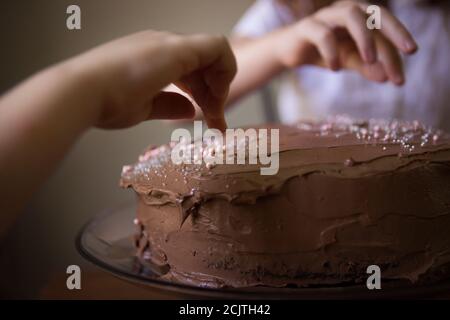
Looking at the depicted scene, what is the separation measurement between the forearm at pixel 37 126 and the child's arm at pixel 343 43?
52cm

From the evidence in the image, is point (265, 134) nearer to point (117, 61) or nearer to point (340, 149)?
point (340, 149)

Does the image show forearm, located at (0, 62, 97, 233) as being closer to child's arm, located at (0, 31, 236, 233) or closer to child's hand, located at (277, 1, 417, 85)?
child's arm, located at (0, 31, 236, 233)

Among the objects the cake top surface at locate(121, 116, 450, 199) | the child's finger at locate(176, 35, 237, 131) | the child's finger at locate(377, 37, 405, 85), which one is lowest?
→ the cake top surface at locate(121, 116, 450, 199)

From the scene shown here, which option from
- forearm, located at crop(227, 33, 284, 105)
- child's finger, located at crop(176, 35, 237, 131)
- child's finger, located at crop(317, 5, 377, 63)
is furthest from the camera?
forearm, located at crop(227, 33, 284, 105)

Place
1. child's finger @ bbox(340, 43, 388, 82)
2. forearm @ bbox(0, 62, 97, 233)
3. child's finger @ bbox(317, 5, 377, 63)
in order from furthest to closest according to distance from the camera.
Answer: child's finger @ bbox(340, 43, 388, 82), child's finger @ bbox(317, 5, 377, 63), forearm @ bbox(0, 62, 97, 233)

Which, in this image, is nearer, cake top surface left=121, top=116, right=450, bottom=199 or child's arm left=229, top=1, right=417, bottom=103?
cake top surface left=121, top=116, right=450, bottom=199

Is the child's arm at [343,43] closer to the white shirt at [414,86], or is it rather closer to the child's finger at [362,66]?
the child's finger at [362,66]

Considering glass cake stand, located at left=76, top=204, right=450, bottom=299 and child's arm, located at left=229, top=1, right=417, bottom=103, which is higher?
child's arm, located at left=229, top=1, right=417, bottom=103

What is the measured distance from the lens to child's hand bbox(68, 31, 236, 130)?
437mm

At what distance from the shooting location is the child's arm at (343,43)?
0.82 meters

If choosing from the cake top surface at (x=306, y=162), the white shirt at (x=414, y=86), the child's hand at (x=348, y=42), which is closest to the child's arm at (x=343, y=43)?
the child's hand at (x=348, y=42)

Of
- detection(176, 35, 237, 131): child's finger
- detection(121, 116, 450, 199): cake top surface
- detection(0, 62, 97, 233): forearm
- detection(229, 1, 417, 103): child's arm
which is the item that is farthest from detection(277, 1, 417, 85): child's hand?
detection(0, 62, 97, 233): forearm

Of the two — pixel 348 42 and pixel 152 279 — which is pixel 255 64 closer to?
pixel 348 42

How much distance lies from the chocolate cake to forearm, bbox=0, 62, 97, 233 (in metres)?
0.24
